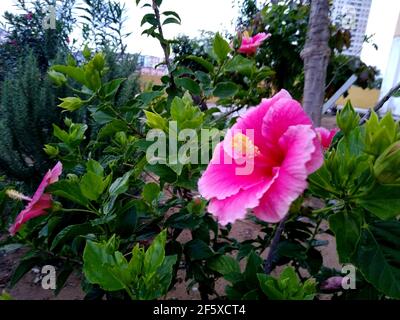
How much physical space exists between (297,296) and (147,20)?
99cm

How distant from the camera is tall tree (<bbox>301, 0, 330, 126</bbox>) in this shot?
0.92 metres

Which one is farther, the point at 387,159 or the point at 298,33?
the point at 298,33

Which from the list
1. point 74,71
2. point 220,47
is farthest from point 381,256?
point 74,71

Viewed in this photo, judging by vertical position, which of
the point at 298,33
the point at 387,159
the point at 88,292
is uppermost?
the point at 298,33

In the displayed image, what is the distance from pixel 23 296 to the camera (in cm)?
170

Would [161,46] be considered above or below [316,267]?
above

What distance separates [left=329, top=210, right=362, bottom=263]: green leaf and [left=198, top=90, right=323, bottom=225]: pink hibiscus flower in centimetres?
14

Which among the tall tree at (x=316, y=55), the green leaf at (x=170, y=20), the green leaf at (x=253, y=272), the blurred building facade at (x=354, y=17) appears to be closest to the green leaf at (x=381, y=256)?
the green leaf at (x=253, y=272)

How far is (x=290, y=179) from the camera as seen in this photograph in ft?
1.42

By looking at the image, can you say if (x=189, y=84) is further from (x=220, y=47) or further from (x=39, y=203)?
(x=39, y=203)

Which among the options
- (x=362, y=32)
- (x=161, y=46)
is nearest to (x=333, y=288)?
(x=161, y=46)

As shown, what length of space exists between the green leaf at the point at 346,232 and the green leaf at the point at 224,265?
27cm

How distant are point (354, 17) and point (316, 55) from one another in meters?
1.41

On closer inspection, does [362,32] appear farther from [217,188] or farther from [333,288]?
[217,188]
